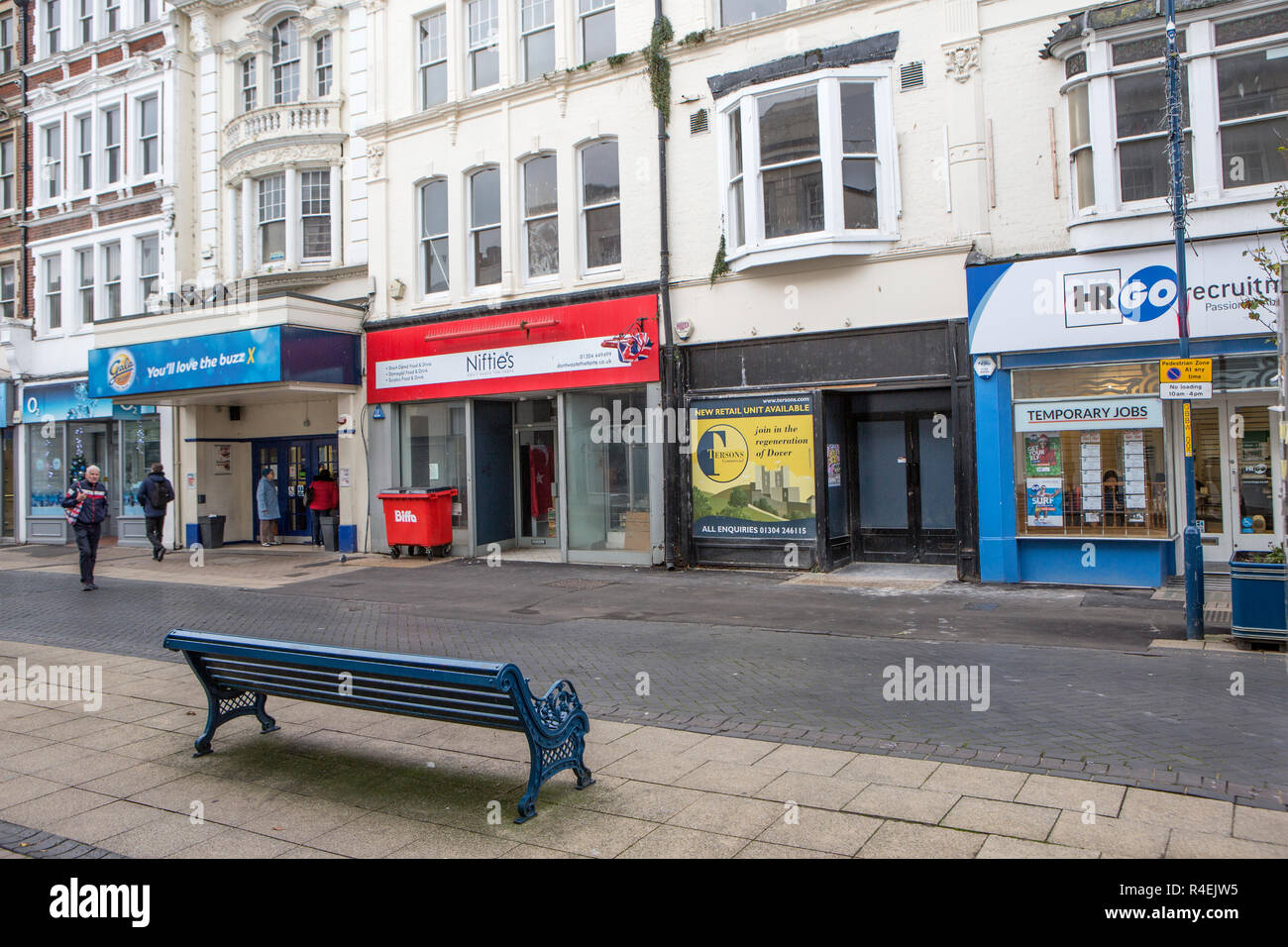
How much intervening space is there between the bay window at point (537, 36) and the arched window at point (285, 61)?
590 cm

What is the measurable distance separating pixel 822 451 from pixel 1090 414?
3.73 metres

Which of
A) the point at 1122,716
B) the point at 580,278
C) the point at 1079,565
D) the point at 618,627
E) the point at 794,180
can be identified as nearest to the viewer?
the point at 1122,716

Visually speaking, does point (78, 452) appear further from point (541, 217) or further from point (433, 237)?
point (541, 217)

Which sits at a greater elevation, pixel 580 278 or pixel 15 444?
pixel 580 278

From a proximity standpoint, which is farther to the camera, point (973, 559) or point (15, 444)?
point (15, 444)

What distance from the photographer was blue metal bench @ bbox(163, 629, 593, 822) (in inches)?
190

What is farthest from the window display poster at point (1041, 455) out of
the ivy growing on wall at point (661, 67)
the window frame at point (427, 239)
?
the window frame at point (427, 239)

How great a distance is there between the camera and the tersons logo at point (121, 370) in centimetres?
1983

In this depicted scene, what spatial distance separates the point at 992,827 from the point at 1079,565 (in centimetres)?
906

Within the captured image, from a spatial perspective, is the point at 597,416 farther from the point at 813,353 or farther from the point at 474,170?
the point at 474,170

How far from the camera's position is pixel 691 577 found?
47.4ft
